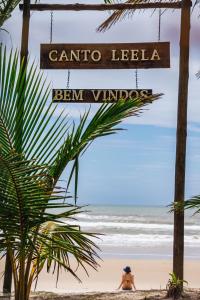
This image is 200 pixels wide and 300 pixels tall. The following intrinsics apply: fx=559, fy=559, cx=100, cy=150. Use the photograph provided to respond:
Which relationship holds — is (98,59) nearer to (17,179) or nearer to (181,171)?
(181,171)

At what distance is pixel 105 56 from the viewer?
25.8 feet

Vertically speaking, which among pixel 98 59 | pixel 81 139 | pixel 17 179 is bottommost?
pixel 17 179

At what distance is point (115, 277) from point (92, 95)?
10.0 meters

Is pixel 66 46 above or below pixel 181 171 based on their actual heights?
above

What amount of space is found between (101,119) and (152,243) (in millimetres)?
23704

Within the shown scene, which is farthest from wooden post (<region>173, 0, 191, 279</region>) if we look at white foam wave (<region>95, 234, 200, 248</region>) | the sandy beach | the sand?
white foam wave (<region>95, 234, 200, 248</region>)

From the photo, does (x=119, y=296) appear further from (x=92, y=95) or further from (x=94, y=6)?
(x=94, y=6)

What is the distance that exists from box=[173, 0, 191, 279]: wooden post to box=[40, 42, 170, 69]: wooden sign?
280 mm

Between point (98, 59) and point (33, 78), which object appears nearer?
point (33, 78)

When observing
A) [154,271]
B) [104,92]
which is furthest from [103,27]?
[154,271]

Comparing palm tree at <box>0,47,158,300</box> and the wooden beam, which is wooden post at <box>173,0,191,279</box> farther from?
palm tree at <box>0,47,158,300</box>

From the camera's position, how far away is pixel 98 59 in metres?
7.88

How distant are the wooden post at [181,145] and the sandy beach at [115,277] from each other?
4934 mm

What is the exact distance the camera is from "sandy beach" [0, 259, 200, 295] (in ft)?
43.6
